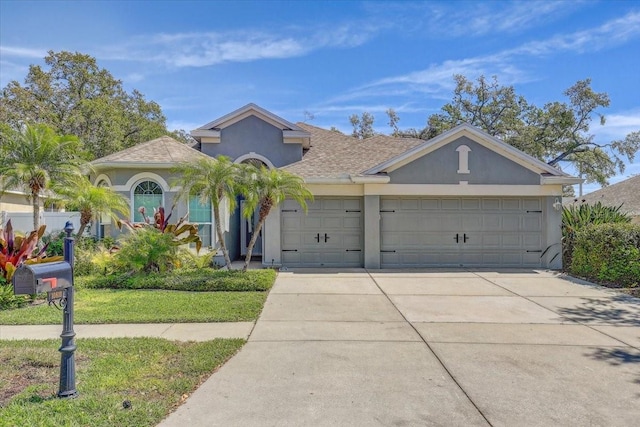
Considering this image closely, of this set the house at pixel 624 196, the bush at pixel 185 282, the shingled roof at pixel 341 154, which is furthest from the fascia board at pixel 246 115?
the house at pixel 624 196

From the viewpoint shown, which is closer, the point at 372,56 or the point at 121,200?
the point at 121,200

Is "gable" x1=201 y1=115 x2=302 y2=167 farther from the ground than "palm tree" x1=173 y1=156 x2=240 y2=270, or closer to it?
farther from the ground

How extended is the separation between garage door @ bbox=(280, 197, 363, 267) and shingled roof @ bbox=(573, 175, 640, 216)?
14.0 m

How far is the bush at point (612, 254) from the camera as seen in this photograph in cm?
993

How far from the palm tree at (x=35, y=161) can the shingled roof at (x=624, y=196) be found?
2226cm

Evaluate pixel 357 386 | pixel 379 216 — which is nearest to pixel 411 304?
pixel 357 386

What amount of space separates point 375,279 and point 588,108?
25753mm

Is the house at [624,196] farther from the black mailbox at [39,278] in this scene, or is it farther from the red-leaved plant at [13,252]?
the red-leaved plant at [13,252]

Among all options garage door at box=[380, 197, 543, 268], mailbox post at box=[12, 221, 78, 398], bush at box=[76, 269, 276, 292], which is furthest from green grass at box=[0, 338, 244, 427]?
garage door at box=[380, 197, 543, 268]

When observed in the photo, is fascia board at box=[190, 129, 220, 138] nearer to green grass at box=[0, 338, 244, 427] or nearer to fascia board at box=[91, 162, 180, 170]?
fascia board at box=[91, 162, 180, 170]

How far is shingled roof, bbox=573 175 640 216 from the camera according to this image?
64.6ft

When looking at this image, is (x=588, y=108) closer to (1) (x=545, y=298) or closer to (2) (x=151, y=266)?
(1) (x=545, y=298)

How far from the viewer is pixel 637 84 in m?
17.5

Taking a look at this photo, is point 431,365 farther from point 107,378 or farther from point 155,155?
point 155,155
